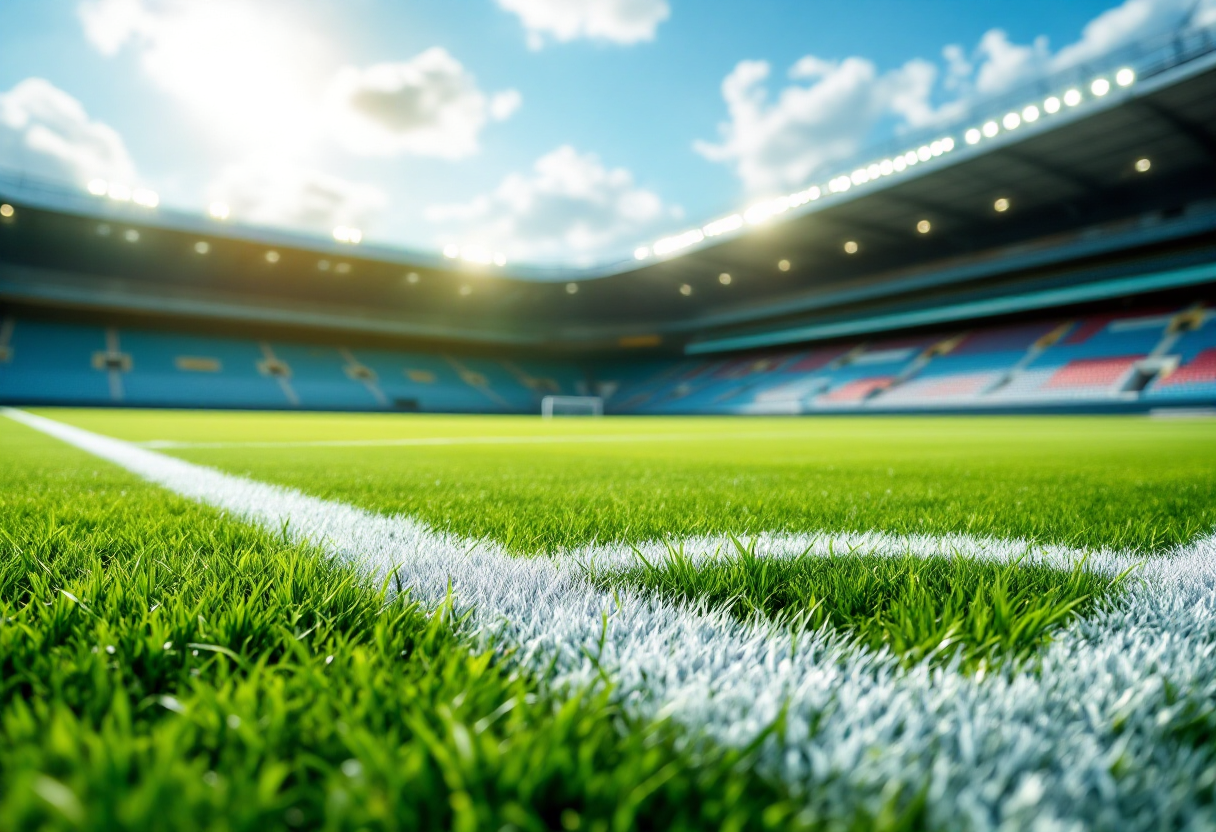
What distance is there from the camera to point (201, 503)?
227 centimetres

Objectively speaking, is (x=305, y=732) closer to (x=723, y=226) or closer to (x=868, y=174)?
(x=868, y=174)

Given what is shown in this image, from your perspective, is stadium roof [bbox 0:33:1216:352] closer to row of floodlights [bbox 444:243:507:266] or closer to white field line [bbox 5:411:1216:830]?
row of floodlights [bbox 444:243:507:266]

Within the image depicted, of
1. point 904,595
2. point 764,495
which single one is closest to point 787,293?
point 764,495

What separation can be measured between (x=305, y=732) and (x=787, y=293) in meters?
32.3

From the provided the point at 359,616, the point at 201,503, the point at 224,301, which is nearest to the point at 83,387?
the point at 224,301

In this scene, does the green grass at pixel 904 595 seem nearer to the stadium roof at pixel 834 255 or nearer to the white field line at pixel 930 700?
the white field line at pixel 930 700

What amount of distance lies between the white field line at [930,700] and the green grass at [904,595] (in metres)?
0.04

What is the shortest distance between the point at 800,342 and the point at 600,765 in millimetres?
32400

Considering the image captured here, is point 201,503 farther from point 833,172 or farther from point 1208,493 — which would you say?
point 833,172

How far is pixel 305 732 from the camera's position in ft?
1.81

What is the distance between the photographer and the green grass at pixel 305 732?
418 mm

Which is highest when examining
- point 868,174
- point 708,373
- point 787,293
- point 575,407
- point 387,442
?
point 868,174

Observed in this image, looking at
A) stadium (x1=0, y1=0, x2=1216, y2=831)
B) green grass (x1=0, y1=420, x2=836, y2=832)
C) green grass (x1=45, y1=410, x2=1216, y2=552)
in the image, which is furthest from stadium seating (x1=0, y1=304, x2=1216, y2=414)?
green grass (x1=0, y1=420, x2=836, y2=832)

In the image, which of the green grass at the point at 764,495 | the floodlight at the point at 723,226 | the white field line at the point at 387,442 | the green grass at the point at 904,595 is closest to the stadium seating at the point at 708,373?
the floodlight at the point at 723,226
